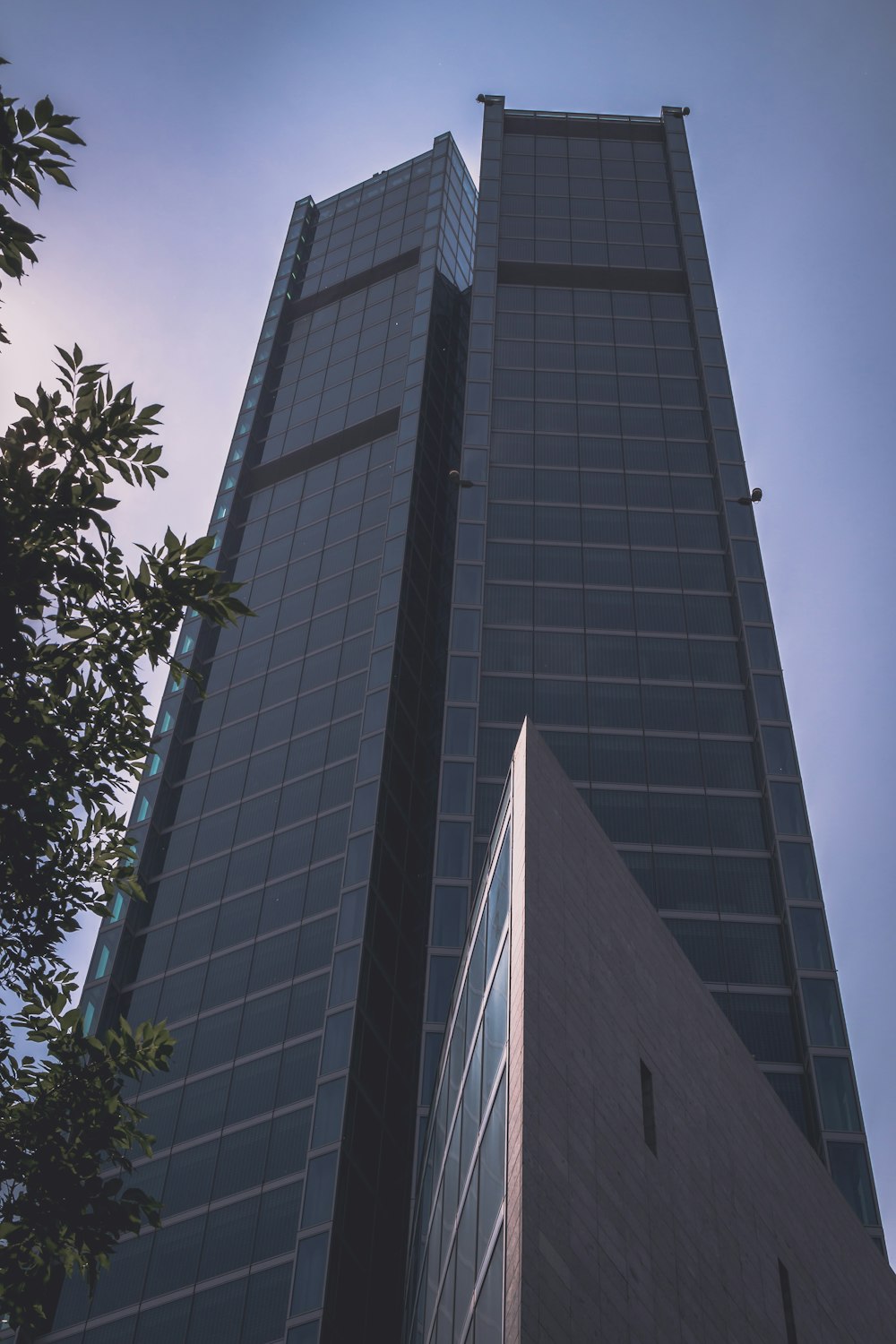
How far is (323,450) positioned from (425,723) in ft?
92.4

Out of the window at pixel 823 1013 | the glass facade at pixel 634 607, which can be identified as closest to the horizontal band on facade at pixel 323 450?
the glass facade at pixel 634 607

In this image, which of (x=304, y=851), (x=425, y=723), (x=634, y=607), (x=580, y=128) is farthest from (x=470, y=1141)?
(x=580, y=128)

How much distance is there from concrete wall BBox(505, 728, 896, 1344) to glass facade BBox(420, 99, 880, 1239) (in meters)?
27.6

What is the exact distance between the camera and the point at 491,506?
8431 centimetres

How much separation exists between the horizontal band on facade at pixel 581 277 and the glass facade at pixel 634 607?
0.55 feet

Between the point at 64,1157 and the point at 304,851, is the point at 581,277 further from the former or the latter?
the point at 64,1157

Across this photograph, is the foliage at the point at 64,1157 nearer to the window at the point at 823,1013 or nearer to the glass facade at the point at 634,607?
the glass facade at the point at 634,607

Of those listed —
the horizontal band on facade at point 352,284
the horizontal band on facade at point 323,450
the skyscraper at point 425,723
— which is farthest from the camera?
the horizontal band on facade at point 352,284

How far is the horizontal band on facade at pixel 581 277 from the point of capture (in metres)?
100

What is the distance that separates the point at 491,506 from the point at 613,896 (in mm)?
56669

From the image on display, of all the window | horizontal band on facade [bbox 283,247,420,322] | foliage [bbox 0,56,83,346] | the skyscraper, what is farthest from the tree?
horizontal band on facade [bbox 283,247,420,322]

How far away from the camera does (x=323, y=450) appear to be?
332 ft

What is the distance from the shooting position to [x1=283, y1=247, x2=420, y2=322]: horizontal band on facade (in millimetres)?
115625

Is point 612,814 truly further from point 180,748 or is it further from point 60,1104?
point 60,1104
